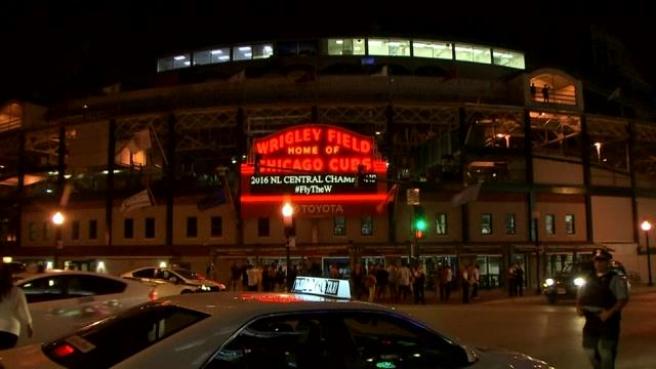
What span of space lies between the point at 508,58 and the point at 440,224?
19.3m

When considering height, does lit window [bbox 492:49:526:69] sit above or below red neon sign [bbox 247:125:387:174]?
above

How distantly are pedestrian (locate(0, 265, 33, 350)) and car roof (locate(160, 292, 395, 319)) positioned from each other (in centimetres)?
428

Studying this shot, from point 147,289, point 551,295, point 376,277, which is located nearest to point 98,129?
point 376,277

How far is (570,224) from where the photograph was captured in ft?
146

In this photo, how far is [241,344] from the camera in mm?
4621

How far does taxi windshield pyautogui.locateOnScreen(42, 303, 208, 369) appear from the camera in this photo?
427 centimetres

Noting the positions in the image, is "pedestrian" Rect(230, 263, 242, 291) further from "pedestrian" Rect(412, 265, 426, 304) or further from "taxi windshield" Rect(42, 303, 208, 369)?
"taxi windshield" Rect(42, 303, 208, 369)

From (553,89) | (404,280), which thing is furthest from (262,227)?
(553,89)

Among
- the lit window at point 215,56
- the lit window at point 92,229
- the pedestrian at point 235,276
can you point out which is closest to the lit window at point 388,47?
the lit window at point 215,56

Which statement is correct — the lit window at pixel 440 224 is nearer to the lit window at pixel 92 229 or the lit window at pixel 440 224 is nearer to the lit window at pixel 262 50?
the lit window at pixel 262 50

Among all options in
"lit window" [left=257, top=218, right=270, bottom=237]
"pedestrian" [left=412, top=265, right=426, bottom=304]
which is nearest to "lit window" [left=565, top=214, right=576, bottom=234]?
"pedestrian" [left=412, top=265, right=426, bottom=304]

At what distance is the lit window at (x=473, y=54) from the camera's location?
175 feet

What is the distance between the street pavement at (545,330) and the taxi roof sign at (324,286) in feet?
5.17

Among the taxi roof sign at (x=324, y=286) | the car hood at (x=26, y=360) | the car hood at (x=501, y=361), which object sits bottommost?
the car hood at (x=501, y=361)
